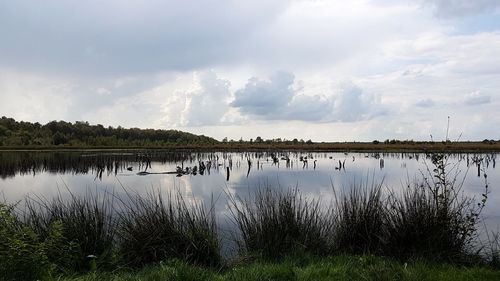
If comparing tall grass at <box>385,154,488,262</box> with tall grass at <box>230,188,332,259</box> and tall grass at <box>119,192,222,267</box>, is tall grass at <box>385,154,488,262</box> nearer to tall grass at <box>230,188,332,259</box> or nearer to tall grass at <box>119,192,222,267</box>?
tall grass at <box>230,188,332,259</box>

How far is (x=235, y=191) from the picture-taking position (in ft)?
70.0

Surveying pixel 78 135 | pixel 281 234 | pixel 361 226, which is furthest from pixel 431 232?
pixel 78 135

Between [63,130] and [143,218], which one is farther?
[63,130]

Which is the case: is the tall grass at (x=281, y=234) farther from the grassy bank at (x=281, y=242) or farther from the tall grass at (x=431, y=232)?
the tall grass at (x=431, y=232)

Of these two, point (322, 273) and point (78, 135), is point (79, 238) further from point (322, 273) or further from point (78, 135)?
point (78, 135)

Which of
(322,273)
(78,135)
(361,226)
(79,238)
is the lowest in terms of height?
(322,273)

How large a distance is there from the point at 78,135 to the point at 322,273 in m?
118

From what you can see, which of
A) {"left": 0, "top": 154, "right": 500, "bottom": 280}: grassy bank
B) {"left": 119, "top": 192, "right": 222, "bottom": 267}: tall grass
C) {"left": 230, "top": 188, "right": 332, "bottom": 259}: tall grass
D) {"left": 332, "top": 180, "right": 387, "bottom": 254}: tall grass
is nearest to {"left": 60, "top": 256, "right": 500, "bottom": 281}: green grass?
{"left": 0, "top": 154, "right": 500, "bottom": 280}: grassy bank

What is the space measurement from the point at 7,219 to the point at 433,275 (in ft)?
22.2

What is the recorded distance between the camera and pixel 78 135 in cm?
11550

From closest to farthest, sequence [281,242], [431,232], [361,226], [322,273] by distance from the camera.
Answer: [322,273] → [431,232] → [281,242] → [361,226]

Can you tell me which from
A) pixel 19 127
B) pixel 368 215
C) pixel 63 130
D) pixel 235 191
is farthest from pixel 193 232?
pixel 19 127

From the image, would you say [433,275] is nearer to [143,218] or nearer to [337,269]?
[337,269]

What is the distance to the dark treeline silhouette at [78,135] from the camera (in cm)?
10319
